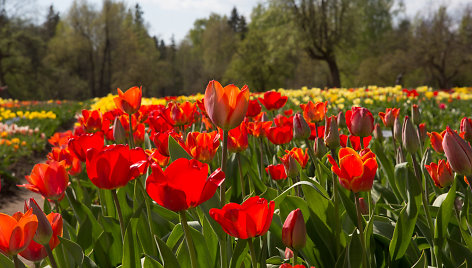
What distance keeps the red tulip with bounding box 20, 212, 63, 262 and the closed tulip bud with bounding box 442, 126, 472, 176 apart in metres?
0.93

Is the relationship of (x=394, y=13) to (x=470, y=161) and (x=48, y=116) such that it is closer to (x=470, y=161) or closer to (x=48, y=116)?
(x=48, y=116)

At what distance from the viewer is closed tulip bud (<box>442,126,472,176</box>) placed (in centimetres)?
92

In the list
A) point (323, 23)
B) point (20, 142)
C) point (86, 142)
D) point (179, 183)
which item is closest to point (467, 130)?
point (179, 183)

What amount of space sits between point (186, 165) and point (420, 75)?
3743cm

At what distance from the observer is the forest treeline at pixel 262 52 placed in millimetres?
25328

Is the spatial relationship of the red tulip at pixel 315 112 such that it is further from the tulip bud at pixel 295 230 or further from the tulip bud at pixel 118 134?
Result: the tulip bud at pixel 295 230

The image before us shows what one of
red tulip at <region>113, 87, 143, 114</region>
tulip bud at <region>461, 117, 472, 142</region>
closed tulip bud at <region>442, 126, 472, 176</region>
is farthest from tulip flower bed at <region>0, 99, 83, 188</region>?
closed tulip bud at <region>442, 126, 472, 176</region>

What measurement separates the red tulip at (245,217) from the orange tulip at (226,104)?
10.1 inches

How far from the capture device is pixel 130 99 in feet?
5.70

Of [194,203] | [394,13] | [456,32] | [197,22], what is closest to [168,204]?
[194,203]

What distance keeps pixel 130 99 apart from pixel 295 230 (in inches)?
45.3

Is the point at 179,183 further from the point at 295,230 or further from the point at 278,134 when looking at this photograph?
the point at 278,134

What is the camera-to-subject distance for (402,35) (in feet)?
116

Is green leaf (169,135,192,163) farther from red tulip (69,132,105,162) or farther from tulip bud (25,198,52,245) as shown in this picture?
tulip bud (25,198,52,245)
